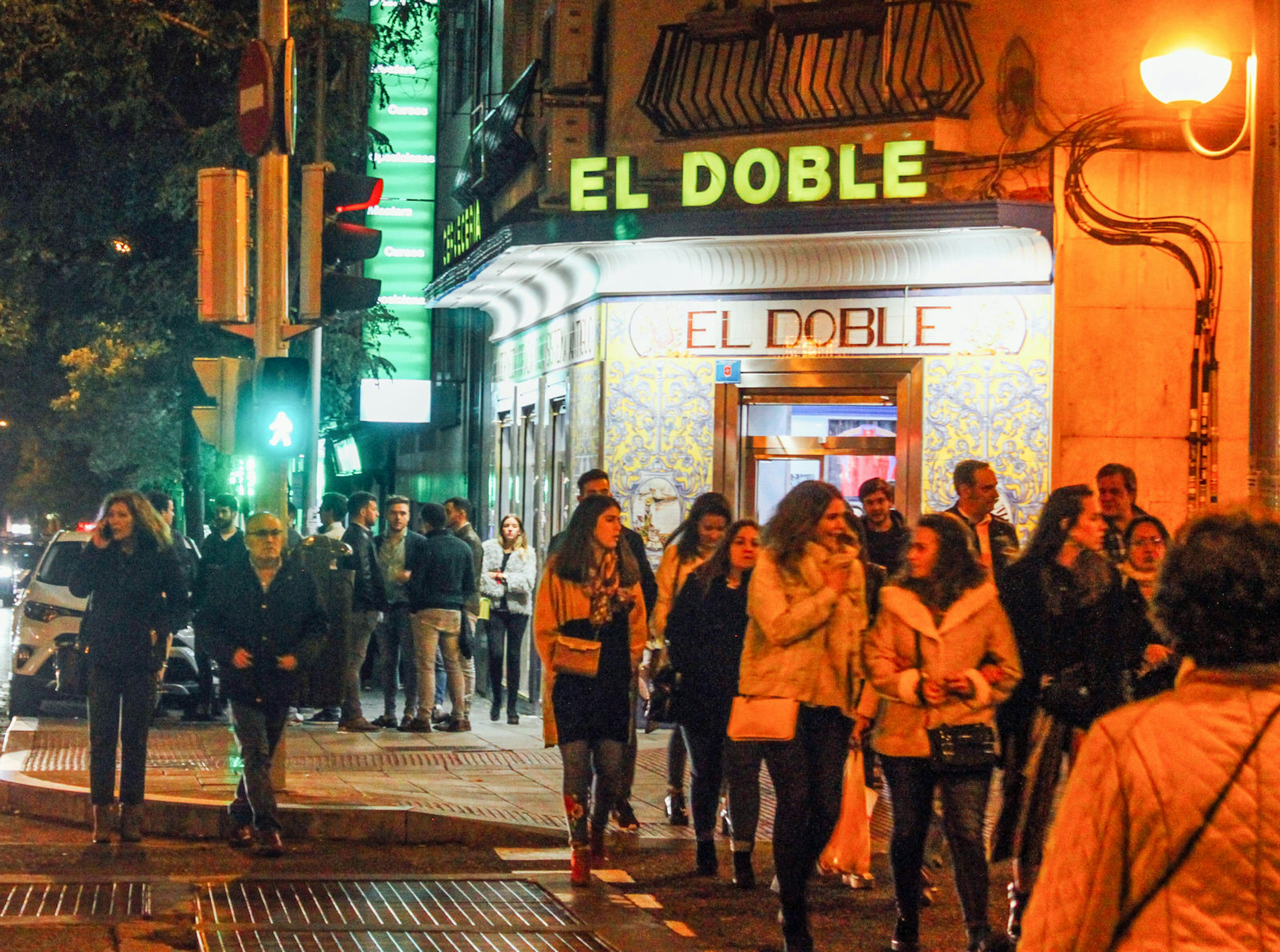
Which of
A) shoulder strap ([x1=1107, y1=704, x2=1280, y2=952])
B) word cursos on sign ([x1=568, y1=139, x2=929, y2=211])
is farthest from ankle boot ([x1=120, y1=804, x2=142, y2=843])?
shoulder strap ([x1=1107, y1=704, x2=1280, y2=952])

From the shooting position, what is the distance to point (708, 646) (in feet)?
26.3

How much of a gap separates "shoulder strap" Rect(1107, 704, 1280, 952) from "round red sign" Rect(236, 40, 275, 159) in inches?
334

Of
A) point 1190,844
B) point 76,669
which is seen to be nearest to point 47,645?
point 76,669

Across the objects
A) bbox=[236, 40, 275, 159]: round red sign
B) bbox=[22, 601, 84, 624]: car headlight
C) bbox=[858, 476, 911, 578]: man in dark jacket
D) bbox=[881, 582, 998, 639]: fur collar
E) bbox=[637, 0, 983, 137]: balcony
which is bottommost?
bbox=[22, 601, 84, 624]: car headlight

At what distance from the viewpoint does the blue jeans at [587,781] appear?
8125mm

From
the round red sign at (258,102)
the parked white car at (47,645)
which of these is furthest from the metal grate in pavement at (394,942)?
the parked white car at (47,645)

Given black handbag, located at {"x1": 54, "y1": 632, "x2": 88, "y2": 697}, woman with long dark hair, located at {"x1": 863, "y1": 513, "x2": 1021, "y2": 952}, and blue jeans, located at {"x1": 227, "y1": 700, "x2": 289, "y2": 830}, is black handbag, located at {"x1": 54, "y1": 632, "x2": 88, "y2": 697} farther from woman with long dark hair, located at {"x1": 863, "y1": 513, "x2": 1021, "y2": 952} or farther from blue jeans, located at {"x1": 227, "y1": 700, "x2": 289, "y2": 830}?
woman with long dark hair, located at {"x1": 863, "y1": 513, "x2": 1021, "y2": 952}

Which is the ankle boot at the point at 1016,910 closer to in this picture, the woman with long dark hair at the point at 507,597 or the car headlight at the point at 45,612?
the woman with long dark hair at the point at 507,597

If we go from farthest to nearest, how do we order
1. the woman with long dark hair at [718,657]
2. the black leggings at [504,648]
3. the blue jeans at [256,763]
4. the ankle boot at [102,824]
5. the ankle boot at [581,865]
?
the black leggings at [504,648] < the ankle boot at [102,824] < the blue jeans at [256,763] < the ankle boot at [581,865] < the woman with long dark hair at [718,657]

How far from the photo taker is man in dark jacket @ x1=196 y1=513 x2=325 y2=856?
29.5 feet

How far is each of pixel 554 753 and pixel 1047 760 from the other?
6045 millimetres

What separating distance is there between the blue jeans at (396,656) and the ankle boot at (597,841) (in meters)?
5.66

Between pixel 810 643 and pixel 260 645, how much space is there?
10.7 ft

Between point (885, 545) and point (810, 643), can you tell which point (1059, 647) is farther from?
point (885, 545)
